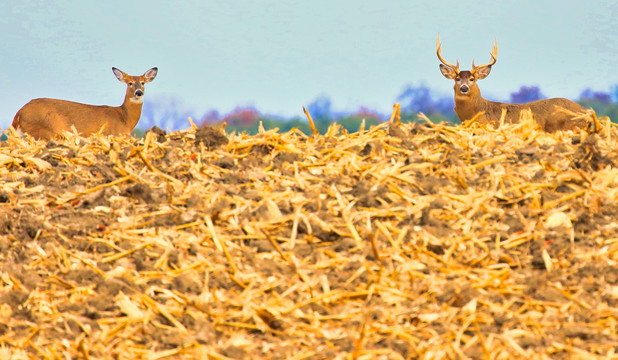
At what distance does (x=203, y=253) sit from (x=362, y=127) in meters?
2.15

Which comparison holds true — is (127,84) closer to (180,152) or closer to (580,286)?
(180,152)

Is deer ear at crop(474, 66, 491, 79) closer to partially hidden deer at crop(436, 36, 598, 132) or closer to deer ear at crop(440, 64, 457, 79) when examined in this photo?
partially hidden deer at crop(436, 36, 598, 132)

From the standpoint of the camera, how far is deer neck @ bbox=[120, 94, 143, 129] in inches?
631

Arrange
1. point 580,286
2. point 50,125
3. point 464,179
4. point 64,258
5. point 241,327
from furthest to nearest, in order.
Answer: point 50,125, point 464,179, point 64,258, point 580,286, point 241,327

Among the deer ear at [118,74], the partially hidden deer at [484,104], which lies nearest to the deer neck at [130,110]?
the deer ear at [118,74]

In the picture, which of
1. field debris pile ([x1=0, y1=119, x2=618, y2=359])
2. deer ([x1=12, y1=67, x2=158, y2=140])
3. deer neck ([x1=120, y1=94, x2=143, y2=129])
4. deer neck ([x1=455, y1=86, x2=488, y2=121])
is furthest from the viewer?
deer neck ([x1=120, y1=94, x2=143, y2=129])

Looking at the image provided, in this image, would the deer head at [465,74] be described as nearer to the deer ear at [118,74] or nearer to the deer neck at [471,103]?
the deer neck at [471,103]

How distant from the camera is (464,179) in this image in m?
5.26

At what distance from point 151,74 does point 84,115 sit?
2.10m

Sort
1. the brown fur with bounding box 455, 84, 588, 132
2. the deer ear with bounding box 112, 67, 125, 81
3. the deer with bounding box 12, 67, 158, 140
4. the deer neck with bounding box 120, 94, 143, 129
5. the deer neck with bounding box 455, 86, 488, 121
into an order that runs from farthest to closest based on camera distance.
→ the deer neck with bounding box 120, 94, 143, 129
the deer ear with bounding box 112, 67, 125, 81
the deer neck with bounding box 455, 86, 488, 121
the deer with bounding box 12, 67, 158, 140
the brown fur with bounding box 455, 84, 588, 132

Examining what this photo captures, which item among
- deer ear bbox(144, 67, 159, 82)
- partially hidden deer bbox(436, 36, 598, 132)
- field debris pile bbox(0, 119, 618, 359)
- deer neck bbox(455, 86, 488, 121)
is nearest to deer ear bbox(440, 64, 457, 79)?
partially hidden deer bbox(436, 36, 598, 132)

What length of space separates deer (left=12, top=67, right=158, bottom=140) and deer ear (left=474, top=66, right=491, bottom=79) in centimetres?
717

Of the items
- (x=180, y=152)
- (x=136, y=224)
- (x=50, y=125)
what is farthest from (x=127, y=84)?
(x=136, y=224)

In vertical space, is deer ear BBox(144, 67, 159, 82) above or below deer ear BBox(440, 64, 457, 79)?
above
